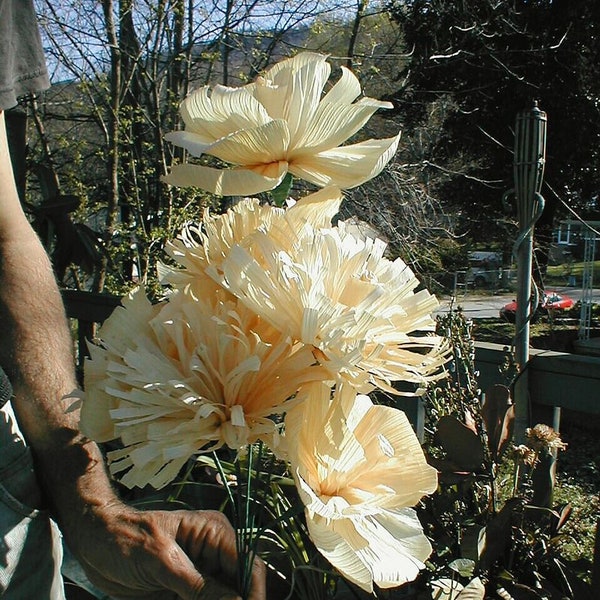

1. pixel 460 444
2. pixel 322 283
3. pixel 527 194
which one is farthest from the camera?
pixel 527 194

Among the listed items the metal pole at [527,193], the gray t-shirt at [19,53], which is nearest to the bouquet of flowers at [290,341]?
the gray t-shirt at [19,53]

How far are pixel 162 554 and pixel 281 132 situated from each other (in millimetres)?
439

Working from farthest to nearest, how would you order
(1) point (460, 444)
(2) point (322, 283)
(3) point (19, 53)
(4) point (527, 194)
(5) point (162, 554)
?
1. (4) point (527, 194)
2. (1) point (460, 444)
3. (3) point (19, 53)
4. (5) point (162, 554)
5. (2) point (322, 283)

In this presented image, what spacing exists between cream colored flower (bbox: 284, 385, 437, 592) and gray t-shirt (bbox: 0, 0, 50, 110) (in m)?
0.70

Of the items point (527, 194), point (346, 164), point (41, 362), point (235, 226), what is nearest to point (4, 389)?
point (41, 362)

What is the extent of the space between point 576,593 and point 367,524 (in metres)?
1.08

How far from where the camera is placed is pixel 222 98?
0.61m

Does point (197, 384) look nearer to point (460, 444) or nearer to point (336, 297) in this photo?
point (336, 297)

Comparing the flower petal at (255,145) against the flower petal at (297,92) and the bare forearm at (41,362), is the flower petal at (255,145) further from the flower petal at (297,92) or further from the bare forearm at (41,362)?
the bare forearm at (41,362)

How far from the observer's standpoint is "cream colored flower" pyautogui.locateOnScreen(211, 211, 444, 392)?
526 mm

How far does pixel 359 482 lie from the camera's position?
1.96 feet

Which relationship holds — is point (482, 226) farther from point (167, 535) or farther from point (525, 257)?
point (167, 535)

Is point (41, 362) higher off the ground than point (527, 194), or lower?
lower

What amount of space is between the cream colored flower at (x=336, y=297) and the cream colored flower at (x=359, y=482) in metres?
0.04
